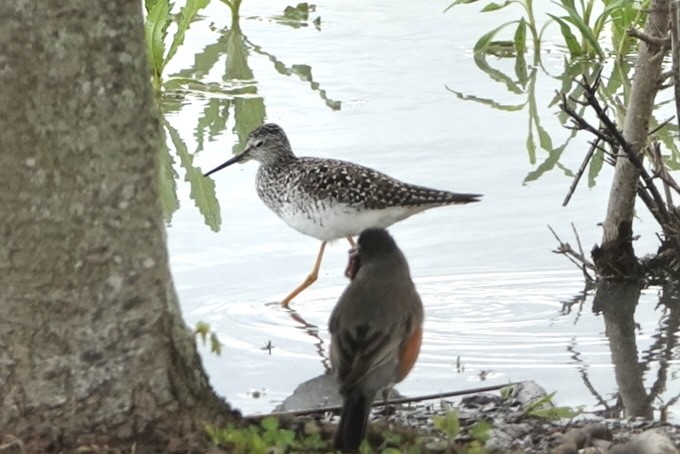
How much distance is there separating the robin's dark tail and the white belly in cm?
326

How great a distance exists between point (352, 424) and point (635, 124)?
3252mm

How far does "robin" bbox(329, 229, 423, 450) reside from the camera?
5098mm

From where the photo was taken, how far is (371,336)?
5.44 metres

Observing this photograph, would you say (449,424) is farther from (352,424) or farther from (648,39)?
(648,39)

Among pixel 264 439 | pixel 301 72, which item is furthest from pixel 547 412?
pixel 301 72

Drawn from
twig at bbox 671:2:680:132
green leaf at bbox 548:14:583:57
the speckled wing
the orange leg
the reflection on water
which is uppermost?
twig at bbox 671:2:680:132

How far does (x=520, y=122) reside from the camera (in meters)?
11.0

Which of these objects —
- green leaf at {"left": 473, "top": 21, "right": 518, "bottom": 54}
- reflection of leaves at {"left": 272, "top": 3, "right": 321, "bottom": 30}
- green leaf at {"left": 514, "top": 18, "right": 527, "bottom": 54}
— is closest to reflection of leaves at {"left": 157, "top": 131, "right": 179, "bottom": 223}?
green leaf at {"left": 473, "top": 21, "right": 518, "bottom": 54}

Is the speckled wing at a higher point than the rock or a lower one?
higher

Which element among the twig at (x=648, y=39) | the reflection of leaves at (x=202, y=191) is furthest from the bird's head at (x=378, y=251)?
the reflection of leaves at (x=202, y=191)

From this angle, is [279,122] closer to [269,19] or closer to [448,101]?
[448,101]

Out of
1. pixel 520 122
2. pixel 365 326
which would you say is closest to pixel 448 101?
pixel 520 122

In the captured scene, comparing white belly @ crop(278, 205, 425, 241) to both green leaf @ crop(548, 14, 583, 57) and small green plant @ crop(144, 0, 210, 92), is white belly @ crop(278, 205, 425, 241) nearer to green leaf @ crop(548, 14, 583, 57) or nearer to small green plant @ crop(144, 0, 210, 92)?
small green plant @ crop(144, 0, 210, 92)

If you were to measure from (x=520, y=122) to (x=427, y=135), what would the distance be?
86 cm
